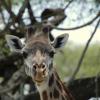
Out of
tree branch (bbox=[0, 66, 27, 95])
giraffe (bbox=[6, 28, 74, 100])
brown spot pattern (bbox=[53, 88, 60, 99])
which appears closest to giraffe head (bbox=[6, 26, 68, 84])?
giraffe (bbox=[6, 28, 74, 100])

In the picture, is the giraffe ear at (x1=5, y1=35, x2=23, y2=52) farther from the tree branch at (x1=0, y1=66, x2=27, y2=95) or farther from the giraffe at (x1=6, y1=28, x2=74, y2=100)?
the tree branch at (x1=0, y1=66, x2=27, y2=95)

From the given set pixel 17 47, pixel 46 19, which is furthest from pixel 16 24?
pixel 17 47

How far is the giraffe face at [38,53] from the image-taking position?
6.85 m

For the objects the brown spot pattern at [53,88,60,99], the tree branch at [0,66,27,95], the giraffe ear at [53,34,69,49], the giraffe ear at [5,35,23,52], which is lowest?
the tree branch at [0,66,27,95]

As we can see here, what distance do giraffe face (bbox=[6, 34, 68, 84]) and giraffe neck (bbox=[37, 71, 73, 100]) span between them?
181 mm

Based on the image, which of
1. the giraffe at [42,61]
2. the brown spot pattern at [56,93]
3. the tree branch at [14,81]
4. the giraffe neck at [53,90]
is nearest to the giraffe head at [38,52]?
the giraffe at [42,61]

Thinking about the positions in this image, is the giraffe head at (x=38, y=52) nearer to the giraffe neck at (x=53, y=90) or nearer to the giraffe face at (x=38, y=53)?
the giraffe face at (x=38, y=53)

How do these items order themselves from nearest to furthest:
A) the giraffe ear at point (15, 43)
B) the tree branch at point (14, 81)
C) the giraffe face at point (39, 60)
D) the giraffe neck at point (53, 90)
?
the giraffe face at point (39, 60) < the giraffe neck at point (53, 90) < the giraffe ear at point (15, 43) < the tree branch at point (14, 81)

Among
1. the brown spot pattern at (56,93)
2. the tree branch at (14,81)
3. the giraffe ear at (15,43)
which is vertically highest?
the giraffe ear at (15,43)

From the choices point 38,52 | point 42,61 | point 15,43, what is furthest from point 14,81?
point 42,61

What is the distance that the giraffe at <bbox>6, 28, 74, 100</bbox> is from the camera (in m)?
6.88

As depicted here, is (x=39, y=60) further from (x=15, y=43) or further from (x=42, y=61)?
(x=15, y=43)

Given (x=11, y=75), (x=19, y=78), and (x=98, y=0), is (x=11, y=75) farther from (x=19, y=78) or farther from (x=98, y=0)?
(x=98, y=0)

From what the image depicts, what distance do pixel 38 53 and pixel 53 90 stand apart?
661mm
